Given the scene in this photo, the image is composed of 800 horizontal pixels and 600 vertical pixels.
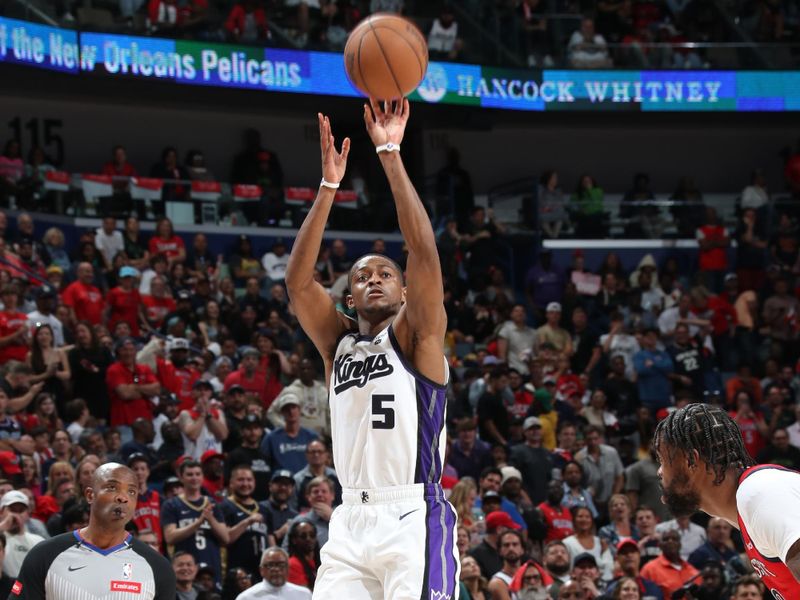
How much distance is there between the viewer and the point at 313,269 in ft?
19.3

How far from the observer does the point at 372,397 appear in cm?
562

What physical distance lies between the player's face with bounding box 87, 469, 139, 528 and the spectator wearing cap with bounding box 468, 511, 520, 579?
4.63 metres

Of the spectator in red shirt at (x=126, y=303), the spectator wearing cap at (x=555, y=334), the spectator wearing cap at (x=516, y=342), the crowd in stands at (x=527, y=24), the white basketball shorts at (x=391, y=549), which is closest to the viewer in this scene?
the white basketball shorts at (x=391, y=549)

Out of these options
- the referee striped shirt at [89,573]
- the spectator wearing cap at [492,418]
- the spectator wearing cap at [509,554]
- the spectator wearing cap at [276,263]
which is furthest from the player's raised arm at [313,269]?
the spectator wearing cap at [276,263]

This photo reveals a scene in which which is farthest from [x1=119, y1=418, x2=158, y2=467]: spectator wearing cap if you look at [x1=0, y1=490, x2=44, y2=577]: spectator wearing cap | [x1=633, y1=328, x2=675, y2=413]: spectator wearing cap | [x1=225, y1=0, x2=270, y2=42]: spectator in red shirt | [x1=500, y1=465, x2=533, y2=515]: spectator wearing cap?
[x1=225, y1=0, x2=270, y2=42]: spectator in red shirt

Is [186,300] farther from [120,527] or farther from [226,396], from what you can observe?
[120,527]

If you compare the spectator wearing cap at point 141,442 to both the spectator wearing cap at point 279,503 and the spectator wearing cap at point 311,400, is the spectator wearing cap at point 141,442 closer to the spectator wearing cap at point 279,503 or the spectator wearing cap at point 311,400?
the spectator wearing cap at point 279,503

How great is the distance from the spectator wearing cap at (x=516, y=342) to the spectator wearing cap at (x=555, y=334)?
0.22 m

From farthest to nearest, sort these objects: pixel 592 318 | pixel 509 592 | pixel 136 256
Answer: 1. pixel 592 318
2. pixel 136 256
3. pixel 509 592

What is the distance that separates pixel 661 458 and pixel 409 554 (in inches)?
55.5

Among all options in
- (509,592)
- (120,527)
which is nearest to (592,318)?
(509,592)

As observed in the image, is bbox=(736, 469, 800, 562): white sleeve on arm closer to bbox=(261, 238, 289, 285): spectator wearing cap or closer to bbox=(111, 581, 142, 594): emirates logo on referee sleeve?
bbox=(111, 581, 142, 594): emirates logo on referee sleeve

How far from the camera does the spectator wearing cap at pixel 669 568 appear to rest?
36.3ft

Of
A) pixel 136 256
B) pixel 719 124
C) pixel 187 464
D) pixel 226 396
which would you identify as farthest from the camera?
pixel 719 124
